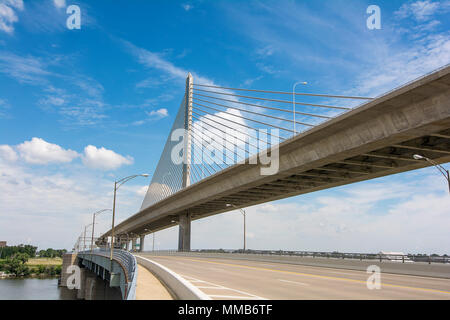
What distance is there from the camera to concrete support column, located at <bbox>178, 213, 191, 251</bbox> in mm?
70688

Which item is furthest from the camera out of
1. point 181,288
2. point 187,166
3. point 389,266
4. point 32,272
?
point 32,272

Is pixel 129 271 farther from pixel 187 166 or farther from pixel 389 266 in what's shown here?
pixel 187 166

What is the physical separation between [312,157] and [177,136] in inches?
1400

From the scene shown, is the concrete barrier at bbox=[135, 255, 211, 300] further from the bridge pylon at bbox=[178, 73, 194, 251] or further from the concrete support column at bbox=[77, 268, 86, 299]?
the concrete support column at bbox=[77, 268, 86, 299]

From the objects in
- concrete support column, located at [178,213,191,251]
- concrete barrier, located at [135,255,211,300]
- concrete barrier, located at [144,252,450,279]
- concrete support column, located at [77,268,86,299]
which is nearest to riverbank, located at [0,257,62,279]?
concrete support column, located at [77,268,86,299]

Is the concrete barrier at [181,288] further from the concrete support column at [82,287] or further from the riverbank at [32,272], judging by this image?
the riverbank at [32,272]

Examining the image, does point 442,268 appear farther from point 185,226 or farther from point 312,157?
point 185,226

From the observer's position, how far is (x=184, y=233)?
7362 centimetres

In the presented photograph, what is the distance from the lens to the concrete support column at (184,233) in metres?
70.7

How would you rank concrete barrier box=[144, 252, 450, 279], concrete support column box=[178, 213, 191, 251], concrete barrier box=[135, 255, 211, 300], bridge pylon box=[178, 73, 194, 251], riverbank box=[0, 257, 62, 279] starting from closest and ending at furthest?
concrete barrier box=[135, 255, 211, 300] < concrete barrier box=[144, 252, 450, 279] < bridge pylon box=[178, 73, 194, 251] < concrete support column box=[178, 213, 191, 251] < riverbank box=[0, 257, 62, 279]

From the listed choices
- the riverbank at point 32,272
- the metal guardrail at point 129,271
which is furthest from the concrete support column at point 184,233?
the riverbank at point 32,272

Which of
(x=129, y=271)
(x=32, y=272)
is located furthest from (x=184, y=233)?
(x=32, y=272)

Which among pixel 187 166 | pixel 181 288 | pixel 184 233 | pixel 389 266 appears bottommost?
pixel 389 266
